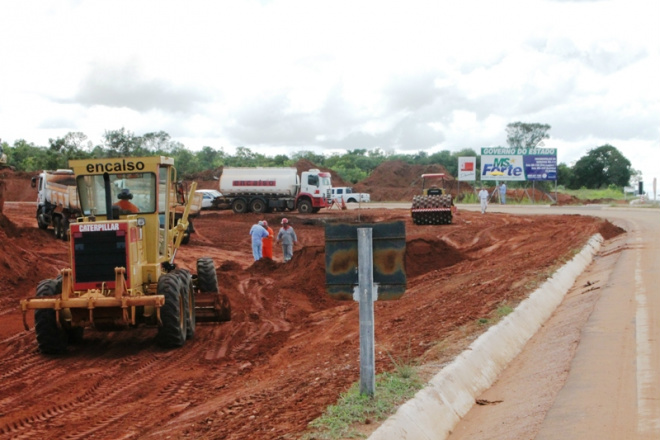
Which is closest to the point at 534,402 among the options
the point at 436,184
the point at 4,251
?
the point at 4,251

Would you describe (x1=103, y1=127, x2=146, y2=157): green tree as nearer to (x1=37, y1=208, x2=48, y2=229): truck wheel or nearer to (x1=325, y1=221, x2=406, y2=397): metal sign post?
(x1=37, y1=208, x2=48, y2=229): truck wheel

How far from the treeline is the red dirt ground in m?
46.8

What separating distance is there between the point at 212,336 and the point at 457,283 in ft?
20.3

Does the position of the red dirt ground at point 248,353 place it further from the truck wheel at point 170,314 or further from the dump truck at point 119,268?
the dump truck at point 119,268

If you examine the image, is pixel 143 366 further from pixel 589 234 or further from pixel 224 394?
pixel 589 234

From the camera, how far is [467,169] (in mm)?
74875

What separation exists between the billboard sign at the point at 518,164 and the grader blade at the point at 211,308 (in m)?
58.1

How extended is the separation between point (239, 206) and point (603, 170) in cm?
5817

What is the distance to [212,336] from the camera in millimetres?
14773

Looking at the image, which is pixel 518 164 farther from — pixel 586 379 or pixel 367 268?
pixel 367 268

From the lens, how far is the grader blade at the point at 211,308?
15.5 meters

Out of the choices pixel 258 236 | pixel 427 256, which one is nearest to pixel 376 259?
pixel 427 256

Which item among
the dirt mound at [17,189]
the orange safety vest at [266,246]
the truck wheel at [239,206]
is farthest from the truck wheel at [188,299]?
the dirt mound at [17,189]

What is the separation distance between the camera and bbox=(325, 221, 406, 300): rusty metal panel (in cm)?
750
